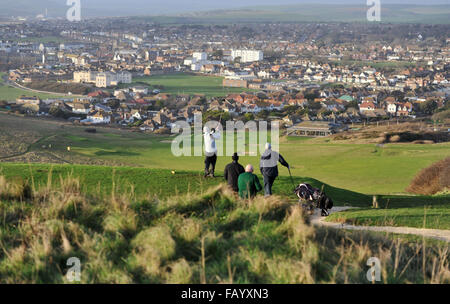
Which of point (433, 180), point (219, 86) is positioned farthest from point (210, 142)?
point (219, 86)

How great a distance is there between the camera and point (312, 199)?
13.1 meters

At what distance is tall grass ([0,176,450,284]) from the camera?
6.69 meters

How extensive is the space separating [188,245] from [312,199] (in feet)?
20.6

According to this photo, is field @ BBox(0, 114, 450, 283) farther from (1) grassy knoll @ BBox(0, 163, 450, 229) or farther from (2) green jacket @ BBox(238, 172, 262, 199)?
(1) grassy knoll @ BBox(0, 163, 450, 229)

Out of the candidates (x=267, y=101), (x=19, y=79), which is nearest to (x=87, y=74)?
(x=19, y=79)

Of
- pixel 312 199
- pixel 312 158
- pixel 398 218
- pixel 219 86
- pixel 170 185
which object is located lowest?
pixel 219 86

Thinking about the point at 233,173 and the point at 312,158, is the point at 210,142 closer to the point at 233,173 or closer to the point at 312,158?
the point at 233,173

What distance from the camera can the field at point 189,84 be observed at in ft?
348

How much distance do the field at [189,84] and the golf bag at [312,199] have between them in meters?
87.8

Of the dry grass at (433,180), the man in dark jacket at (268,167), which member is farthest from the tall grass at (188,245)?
the dry grass at (433,180)

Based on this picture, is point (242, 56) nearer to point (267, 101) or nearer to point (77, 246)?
point (267, 101)

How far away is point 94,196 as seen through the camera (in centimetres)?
912

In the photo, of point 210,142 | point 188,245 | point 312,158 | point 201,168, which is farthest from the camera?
point 312,158

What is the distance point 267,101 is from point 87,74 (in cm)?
4671
